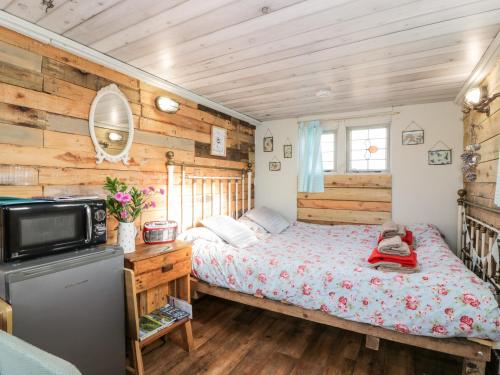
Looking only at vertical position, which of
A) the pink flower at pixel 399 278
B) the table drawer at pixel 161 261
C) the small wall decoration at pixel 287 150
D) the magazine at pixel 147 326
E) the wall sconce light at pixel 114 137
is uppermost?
the small wall decoration at pixel 287 150

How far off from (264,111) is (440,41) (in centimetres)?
212

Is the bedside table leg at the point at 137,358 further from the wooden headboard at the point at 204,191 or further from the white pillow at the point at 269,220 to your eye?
the white pillow at the point at 269,220

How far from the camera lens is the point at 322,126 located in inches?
151

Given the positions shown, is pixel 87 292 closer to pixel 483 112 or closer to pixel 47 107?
pixel 47 107

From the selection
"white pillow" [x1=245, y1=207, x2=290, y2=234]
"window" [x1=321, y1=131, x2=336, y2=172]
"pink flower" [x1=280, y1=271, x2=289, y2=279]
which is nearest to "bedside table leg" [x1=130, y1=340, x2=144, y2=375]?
"pink flower" [x1=280, y1=271, x2=289, y2=279]

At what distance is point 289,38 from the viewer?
71.3 inches

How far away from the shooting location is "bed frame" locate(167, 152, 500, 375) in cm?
160

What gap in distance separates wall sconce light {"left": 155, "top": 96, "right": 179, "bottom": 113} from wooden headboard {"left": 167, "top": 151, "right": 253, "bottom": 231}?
401mm

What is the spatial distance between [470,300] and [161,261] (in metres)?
1.90

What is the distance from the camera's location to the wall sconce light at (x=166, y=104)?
2572mm

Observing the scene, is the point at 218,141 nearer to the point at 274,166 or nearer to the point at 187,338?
the point at 274,166

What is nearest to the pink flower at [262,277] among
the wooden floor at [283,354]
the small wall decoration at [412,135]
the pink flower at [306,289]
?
the pink flower at [306,289]

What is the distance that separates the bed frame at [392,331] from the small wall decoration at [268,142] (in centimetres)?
59

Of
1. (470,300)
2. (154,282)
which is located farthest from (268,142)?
(470,300)
